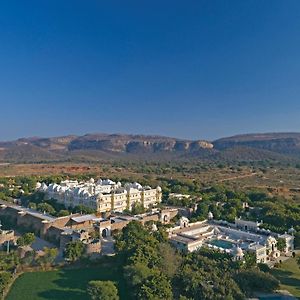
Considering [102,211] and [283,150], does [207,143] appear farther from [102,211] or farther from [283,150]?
[102,211]

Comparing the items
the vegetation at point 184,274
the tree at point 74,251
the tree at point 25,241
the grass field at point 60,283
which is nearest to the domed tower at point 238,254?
the vegetation at point 184,274

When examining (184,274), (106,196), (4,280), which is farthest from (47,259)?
(106,196)

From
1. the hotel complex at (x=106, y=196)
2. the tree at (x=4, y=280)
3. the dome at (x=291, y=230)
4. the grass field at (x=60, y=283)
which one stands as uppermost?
the hotel complex at (x=106, y=196)

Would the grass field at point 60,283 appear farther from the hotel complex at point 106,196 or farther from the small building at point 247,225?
the hotel complex at point 106,196

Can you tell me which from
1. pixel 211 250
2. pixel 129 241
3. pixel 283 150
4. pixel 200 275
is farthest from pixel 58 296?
pixel 283 150

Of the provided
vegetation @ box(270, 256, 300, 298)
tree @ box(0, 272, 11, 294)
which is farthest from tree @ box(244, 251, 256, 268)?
tree @ box(0, 272, 11, 294)

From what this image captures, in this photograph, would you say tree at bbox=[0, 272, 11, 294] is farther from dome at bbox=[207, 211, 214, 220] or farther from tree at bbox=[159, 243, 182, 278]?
dome at bbox=[207, 211, 214, 220]
